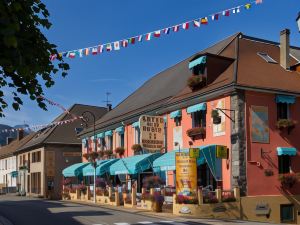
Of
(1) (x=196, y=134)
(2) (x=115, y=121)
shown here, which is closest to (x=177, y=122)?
(1) (x=196, y=134)

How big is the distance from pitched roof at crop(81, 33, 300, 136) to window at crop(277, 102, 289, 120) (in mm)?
890

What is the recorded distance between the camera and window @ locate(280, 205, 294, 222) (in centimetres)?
2445

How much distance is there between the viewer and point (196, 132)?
86.0ft

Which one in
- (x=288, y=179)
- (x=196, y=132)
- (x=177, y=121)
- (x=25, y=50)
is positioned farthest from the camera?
(x=177, y=121)

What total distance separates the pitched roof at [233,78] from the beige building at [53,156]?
13.4 meters

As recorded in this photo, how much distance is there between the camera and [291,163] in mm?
24891

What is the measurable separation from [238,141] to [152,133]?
20.1 feet

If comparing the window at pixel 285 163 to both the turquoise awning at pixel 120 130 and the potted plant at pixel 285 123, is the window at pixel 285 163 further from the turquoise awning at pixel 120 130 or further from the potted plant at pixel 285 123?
the turquoise awning at pixel 120 130

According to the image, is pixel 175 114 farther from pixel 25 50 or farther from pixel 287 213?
pixel 25 50

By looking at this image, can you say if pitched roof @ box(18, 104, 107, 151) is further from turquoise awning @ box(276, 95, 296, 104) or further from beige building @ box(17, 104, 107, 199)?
turquoise awning @ box(276, 95, 296, 104)

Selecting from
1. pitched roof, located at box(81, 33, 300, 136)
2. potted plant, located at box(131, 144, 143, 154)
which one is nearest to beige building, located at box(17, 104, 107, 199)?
pitched roof, located at box(81, 33, 300, 136)

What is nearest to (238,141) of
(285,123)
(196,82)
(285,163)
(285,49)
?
(285,123)

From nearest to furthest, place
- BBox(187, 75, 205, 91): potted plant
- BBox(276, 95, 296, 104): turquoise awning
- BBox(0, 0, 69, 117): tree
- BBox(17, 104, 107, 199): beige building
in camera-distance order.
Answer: BBox(0, 0, 69, 117): tree, BBox(276, 95, 296, 104): turquoise awning, BBox(187, 75, 205, 91): potted plant, BBox(17, 104, 107, 199): beige building

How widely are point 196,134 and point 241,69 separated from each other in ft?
14.4
